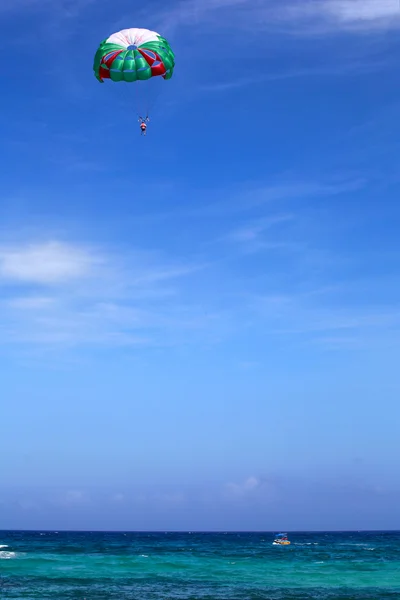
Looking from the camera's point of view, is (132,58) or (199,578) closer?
(132,58)

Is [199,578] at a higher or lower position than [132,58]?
lower

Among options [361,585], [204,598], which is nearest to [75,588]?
[204,598]

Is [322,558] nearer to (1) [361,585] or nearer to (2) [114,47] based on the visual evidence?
(1) [361,585]

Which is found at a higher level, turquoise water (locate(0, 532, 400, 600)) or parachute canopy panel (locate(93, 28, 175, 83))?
parachute canopy panel (locate(93, 28, 175, 83))

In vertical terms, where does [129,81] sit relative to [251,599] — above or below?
above

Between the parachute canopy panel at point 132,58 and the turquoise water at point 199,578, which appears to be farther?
the turquoise water at point 199,578

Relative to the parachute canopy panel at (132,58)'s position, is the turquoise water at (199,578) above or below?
below

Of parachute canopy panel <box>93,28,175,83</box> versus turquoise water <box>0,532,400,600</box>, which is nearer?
parachute canopy panel <box>93,28,175,83</box>

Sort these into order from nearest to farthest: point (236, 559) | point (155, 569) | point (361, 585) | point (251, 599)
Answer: point (251, 599) < point (361, 585) < point (155, 569) < point (236, 559)
